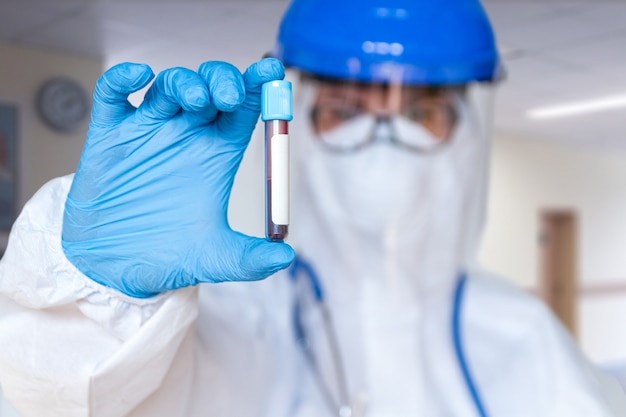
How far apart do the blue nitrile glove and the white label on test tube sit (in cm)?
6

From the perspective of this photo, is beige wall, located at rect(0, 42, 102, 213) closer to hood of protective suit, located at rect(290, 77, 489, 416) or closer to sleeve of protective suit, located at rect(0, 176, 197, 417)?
hood of protective suit, located at rect(290, 77, 489, 416)

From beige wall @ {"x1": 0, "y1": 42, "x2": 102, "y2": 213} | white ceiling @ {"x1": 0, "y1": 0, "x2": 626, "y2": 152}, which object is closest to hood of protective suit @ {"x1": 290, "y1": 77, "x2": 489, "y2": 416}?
white ceiling @ {"x1": 0, "y1": 0, "x2": 626, "y2": 152}

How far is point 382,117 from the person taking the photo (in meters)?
0.92

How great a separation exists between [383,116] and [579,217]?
668 centimetres

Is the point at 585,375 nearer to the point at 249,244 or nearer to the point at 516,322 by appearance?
the point at 516,322

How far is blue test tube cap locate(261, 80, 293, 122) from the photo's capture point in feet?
1.88

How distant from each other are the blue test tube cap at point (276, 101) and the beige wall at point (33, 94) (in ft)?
9.00

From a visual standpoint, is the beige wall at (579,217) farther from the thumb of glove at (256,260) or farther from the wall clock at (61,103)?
the thumb of glove at (256,260)

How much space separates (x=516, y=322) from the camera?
0.90m

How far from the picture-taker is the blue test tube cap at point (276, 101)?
0.57 metres

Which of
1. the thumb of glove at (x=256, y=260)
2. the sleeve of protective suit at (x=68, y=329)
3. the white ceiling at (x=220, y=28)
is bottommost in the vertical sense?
the sleeve of protective suit at (x=68, y=329)

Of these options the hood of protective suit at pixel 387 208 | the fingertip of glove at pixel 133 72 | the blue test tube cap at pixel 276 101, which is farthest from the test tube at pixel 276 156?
the hood of protective suit at pixel 387 208

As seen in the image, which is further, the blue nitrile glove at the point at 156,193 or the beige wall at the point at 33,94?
the beige wall at the point at 33,94

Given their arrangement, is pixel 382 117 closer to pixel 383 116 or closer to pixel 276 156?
pixel 383 116
